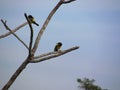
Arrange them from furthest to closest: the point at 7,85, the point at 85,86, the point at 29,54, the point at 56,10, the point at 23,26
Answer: the point at 85,86 → the point at 23,26 → the point at 56,10 → the point at 29,54 → the point at 7,85

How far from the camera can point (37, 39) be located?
6504 mm

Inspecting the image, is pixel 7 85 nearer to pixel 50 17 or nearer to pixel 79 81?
pixel 50 17

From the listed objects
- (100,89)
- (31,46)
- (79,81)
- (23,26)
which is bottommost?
(100,89)

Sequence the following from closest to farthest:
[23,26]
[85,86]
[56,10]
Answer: [56,10], [23,26], [85,86]

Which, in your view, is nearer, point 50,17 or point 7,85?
point 7,85

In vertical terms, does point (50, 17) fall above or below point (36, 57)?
above

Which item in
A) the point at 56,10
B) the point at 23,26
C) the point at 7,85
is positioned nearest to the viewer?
the point at 7,85

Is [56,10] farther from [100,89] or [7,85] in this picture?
[100,89]

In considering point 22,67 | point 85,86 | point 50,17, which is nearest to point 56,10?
point 50,17

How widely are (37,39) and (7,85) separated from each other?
106 centimetres

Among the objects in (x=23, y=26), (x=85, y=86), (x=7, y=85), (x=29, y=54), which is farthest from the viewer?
(x=85, y=86)

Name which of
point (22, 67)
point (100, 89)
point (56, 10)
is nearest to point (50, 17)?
point (56, 10)

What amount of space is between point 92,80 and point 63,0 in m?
32.8

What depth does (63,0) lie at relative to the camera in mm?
6945
